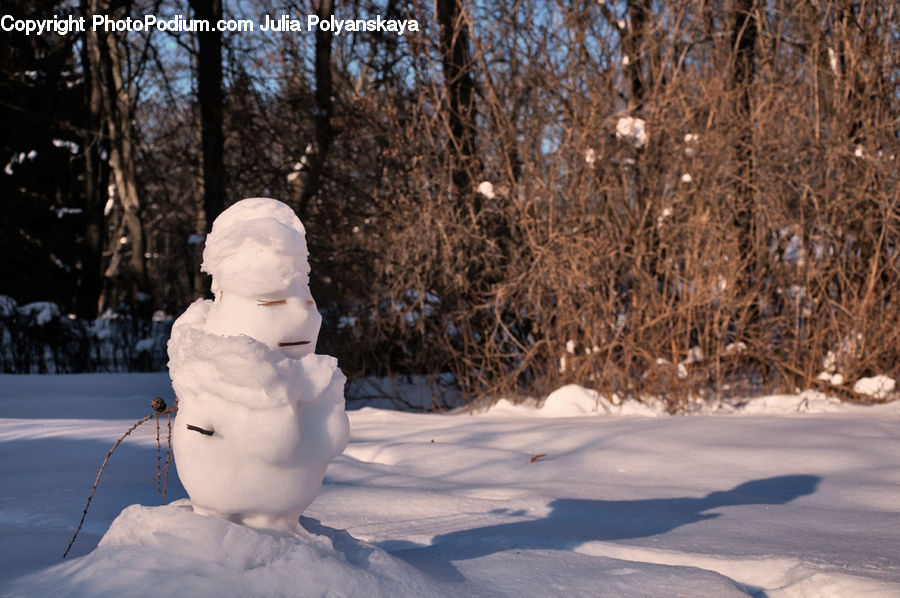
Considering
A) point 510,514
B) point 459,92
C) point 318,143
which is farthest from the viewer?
point 318,143

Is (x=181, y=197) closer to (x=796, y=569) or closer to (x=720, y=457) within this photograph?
(x=720, y=457)

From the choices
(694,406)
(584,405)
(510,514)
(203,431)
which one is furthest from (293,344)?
(694,406)

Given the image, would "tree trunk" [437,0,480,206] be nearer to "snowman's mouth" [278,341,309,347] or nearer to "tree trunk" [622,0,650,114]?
"tree trunk" [622,0,650,114]

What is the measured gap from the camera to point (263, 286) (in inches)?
107

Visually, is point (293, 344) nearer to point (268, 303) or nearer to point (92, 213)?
point (268, 303)

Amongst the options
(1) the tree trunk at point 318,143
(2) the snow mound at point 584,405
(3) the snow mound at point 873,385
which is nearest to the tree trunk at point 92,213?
(1) the tree trunk at point 318,143

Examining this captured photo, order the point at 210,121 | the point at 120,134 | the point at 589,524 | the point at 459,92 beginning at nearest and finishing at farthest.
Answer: the point at 589,524 < the point at 459,92 < the point at 210,121 < the point at 120,134

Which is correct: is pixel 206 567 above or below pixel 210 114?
below

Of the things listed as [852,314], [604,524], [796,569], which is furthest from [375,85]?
[796,569]

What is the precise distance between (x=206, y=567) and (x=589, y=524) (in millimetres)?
2017

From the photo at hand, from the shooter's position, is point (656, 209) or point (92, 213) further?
point (92, 213)

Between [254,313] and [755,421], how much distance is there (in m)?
4.92

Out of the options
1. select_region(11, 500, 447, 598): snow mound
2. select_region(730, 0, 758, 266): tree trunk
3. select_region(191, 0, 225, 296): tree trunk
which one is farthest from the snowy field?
select_region(191, 0, 225, 296): tree trunk

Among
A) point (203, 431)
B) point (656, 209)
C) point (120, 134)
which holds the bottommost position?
point (203, 431)
